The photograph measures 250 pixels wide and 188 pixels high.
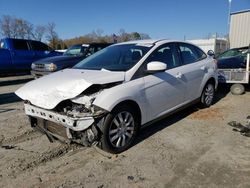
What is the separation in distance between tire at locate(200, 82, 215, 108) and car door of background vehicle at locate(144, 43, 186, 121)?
1184mm

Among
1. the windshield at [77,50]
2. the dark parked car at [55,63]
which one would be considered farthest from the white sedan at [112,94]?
the windshield at [77,50]

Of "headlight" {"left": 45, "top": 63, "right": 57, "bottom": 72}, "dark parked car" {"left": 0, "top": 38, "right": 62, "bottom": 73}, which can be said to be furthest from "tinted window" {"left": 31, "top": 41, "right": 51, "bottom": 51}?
"headlight" {"left": 45, "top": 63, "right": 57, "bottom": 72}

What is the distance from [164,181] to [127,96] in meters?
1.33

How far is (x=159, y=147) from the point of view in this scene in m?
4.45

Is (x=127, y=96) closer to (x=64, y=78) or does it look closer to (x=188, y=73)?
(x=64, y=78)

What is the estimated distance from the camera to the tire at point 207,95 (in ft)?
21.5

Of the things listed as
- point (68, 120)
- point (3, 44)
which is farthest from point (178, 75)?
point (3, 44)

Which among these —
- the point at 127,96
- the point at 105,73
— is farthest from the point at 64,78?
the point at 127,96

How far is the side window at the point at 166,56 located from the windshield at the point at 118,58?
0.53ft

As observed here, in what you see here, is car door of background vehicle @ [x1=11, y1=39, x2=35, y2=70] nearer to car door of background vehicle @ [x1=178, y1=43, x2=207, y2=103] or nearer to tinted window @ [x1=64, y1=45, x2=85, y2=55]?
tinted window @ [x1=64, y1=45, x2=85, y2=55]

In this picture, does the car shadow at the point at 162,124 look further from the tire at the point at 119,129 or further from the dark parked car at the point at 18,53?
the dark parked car at the point at 18,53

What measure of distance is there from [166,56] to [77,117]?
2.37 metres

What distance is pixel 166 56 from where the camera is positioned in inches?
207

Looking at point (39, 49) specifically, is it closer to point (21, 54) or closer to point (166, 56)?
point (21, 54)
